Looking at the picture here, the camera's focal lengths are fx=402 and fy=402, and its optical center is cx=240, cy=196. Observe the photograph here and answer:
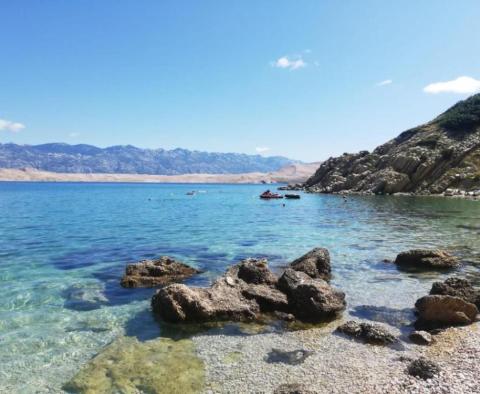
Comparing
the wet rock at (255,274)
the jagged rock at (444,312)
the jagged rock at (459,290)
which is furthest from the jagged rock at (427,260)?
the wet rock at (255,274)

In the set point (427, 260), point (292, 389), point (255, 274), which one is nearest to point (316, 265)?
point (255, 274)

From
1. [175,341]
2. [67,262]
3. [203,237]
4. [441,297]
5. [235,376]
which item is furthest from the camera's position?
[203,237]

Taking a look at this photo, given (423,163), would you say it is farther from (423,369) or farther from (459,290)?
(423,369)

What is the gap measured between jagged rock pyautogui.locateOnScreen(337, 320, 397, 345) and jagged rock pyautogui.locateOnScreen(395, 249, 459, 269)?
12.6 metres

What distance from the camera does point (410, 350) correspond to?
13.0 m

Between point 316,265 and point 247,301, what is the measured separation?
6.95 m

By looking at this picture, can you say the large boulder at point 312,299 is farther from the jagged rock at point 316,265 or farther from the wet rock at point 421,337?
the jagged rock at point 316,265

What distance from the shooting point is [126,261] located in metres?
27.2

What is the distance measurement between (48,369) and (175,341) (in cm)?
396

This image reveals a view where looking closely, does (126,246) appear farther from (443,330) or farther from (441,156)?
(441,156)

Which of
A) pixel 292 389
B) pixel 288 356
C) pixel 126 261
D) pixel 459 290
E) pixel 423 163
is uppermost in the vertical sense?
pixel 423 163

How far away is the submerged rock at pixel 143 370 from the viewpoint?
1086cm

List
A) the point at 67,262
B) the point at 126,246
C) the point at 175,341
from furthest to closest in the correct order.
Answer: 1. the point at 126,246
2. the point at 67,262
3. the point at 175,341

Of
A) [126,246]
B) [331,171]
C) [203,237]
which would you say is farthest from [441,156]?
[126,246]
